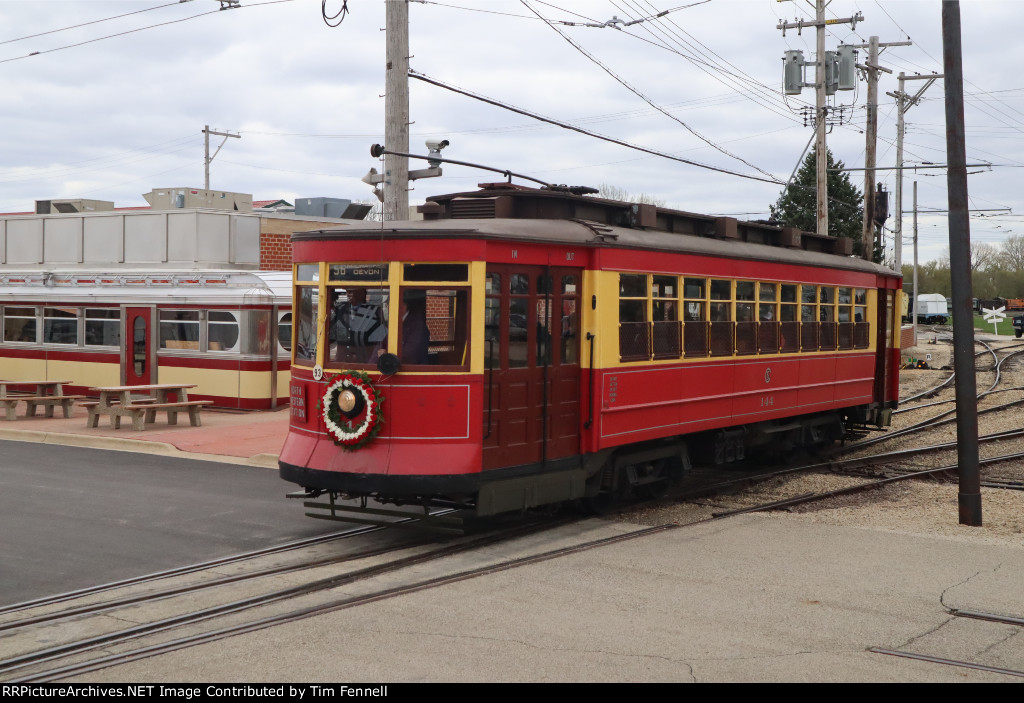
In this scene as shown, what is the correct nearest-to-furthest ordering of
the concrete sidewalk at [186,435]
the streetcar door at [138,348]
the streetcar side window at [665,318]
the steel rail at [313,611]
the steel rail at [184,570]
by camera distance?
the steel rail at [313,611], the steel rail at [184,570], the streetcar side window at [665,318], the concrete sidewalk at [186,435], the streetcar door at [138,348]

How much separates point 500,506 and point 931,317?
242 feet

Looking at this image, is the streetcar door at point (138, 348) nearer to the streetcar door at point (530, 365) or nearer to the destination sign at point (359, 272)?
the destination sign at point (359, 272)

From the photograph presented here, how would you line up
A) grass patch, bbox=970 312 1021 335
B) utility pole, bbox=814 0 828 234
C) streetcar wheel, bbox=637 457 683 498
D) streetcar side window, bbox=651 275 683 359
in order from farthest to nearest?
grass patch, bbox=970 312 1021 335 < utility pole, bbox=814 0 828 234 < streetcar wheel, bbox=637 457 683 498 < streetcar side window, bbox=651 275 683 359

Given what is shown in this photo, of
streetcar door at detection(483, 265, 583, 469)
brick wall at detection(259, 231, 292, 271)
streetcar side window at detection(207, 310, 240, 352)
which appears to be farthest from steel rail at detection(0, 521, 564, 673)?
brick wall at detection(259, 231, 292, 271)

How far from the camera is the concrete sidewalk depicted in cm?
1534

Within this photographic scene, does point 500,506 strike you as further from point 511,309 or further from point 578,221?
point 578,221

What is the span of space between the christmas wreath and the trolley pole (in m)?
5.84

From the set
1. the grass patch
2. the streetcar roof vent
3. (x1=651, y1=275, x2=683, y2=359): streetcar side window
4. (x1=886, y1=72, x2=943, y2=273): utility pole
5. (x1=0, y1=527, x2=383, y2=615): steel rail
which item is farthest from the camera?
the grass patch

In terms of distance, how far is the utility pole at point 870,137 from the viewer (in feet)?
92.5

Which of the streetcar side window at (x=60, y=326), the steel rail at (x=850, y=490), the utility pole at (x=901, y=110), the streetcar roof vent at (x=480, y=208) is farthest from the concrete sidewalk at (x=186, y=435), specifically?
the utility pole at (x=901, y=110)

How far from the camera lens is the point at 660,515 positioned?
11109mm

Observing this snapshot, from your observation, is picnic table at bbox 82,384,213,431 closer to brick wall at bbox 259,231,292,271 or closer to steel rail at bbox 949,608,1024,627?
brick wall at bbox 259,231,292,271

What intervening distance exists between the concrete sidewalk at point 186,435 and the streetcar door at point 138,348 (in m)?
1.64
